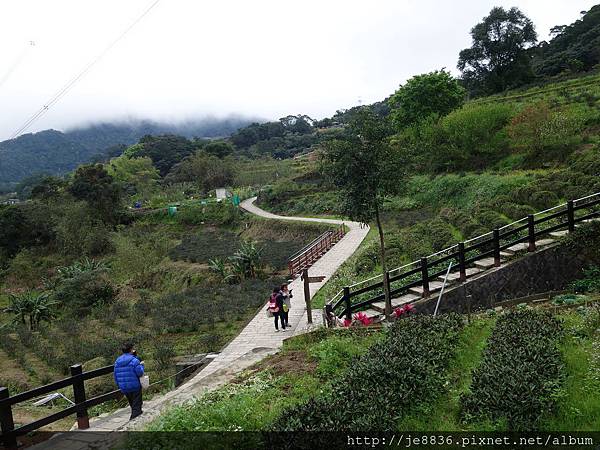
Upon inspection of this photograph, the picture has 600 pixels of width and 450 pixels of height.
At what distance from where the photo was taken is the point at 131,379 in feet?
25.4

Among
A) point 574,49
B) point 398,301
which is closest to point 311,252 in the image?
point 398,301

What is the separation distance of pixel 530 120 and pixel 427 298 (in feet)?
64.7

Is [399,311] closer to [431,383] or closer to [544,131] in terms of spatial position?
[431,383]

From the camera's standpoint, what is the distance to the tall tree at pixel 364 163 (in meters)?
10.9

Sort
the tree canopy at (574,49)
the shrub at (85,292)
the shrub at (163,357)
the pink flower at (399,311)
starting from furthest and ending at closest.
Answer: the tree canopy at (574,49)
the shrub at (85,292)
the shrub at (163,357)
the pink flower at (399,311)

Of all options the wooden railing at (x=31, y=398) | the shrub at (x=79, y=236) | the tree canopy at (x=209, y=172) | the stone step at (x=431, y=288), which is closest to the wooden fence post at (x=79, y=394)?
the wooden railing at (x=31, y=398)

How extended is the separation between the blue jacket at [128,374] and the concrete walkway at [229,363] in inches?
19.3

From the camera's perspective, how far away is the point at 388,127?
10.9 meters

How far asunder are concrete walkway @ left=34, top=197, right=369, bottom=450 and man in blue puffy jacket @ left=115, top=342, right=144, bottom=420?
8.9 inches

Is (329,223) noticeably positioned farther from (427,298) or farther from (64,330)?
(427,298)

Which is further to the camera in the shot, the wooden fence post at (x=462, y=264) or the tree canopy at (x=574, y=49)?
the tree canopy at (x=574, y=49)

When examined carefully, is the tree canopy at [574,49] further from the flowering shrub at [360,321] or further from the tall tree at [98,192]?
the flowering shrub at [360,321]

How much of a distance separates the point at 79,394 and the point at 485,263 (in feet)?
36.5

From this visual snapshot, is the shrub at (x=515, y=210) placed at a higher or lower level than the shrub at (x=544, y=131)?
lower
